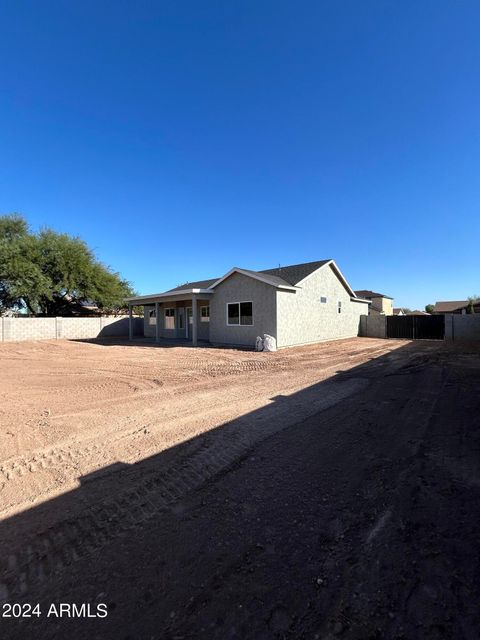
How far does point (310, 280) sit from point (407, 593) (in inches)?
665

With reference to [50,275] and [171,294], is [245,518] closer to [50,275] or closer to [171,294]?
[171,294]

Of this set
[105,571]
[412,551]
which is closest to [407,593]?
[412,551]

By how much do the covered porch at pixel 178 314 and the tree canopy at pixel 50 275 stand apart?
7.12 m

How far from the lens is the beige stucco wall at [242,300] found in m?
15.3

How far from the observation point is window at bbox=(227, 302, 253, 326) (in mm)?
16172

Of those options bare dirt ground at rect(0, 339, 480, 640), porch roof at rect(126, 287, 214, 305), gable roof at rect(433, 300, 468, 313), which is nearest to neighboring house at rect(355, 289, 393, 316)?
gable roof at rect(433, 300, 468, 313)

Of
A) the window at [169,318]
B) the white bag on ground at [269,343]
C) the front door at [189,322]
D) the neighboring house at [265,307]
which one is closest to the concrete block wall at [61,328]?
the neighboring house at [265,307]

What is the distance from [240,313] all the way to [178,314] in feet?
19.7

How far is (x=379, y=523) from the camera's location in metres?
2.57

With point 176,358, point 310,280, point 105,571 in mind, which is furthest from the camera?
point 310,280

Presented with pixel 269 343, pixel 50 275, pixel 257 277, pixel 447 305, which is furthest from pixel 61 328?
pixel 447 305

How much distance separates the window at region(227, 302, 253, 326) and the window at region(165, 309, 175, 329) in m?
5.80

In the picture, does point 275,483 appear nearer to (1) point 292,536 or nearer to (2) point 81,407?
(1) point 292,536

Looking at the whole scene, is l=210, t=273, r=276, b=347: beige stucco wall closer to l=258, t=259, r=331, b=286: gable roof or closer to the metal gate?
l=258, t=259, r=331, b=286: gable roof
